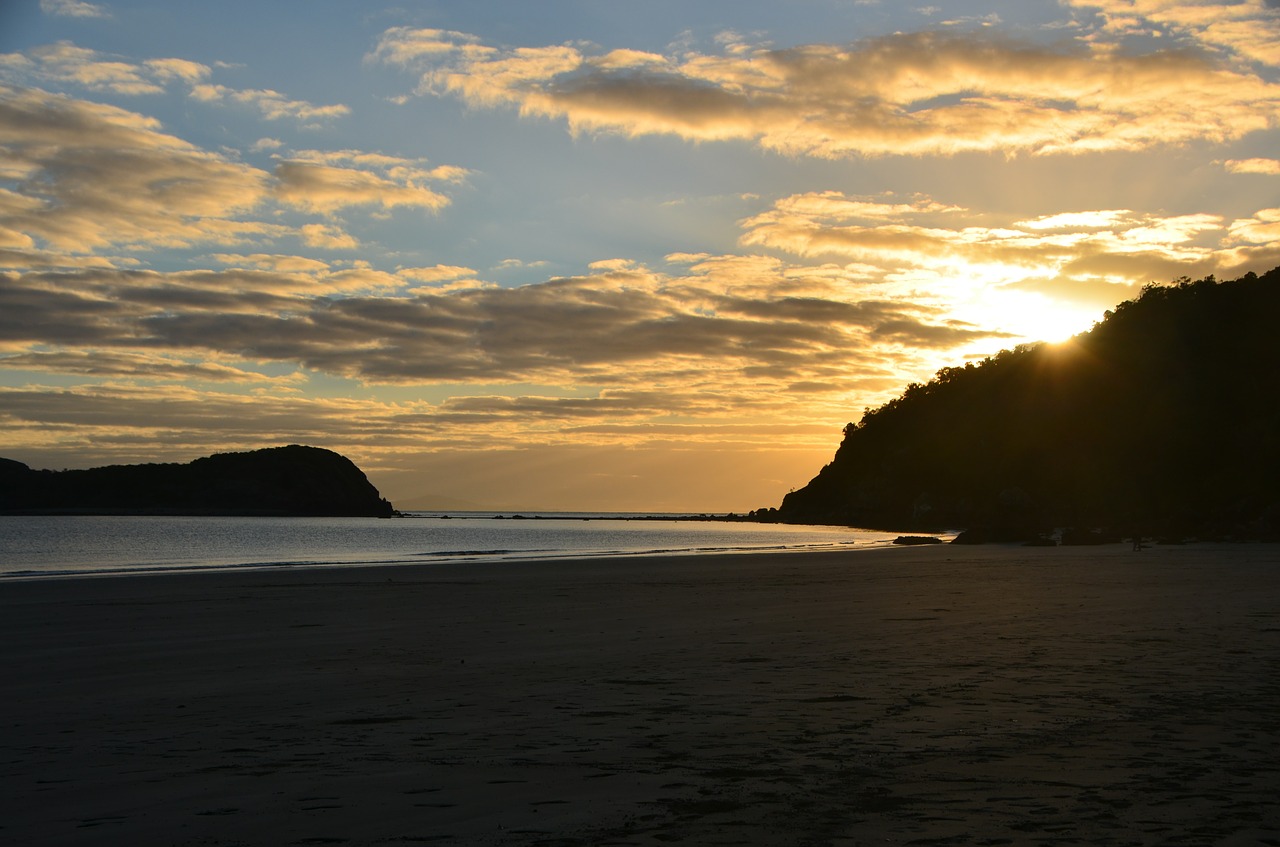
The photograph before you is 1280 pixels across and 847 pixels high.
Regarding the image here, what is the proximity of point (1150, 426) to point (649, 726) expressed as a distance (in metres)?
90.0

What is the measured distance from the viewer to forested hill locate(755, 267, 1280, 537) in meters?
75.8

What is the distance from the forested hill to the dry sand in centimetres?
5191

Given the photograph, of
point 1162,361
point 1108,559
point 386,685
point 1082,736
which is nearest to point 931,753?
point 1082,736

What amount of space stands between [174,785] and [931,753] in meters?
5.75

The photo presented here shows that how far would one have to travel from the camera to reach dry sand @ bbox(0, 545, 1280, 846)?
6.22 meters

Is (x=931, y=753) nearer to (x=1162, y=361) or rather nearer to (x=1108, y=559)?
(x=1108, y=559)

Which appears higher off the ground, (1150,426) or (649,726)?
(1150,426)

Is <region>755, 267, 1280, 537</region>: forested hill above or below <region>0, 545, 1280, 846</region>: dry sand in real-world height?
above

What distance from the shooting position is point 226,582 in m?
31.2

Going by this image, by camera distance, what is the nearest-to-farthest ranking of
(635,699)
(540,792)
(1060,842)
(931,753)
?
(1060,842) < (540,792) < (931,753) < (635,699)

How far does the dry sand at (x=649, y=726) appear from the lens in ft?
20.4

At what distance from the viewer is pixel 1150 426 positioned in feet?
286

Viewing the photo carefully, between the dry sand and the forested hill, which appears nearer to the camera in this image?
the dry sand

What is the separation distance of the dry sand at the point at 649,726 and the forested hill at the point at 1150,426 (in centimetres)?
5191
